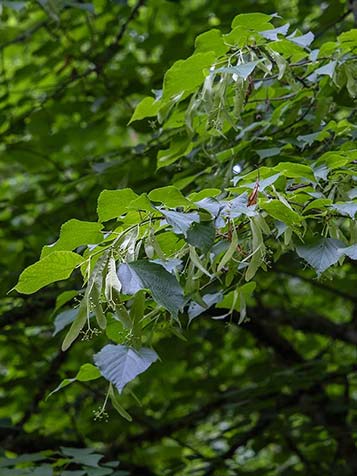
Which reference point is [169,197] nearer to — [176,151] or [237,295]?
[237,295]

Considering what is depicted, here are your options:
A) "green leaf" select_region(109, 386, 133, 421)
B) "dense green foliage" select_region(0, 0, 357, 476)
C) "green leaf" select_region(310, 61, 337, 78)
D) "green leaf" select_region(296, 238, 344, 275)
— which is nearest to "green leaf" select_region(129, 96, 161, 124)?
"dense green foliage" select_region(0, 0, 357, 476)

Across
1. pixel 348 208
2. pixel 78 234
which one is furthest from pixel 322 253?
pixel 78 234

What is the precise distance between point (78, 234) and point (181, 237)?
12 cm

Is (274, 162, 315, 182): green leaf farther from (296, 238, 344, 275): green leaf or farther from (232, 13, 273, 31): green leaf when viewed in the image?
(232, 13, 273, 31): green leaf

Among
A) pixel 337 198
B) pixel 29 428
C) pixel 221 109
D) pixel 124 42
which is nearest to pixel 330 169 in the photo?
pixel 337 198

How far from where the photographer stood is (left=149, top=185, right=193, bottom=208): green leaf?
80 cm

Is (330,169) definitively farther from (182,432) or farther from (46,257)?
(182,432)

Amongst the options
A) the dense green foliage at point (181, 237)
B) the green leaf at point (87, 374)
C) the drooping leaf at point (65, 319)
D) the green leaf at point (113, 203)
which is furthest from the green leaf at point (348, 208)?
the drooping leaf at point (65, 319)

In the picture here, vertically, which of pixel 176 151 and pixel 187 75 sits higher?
pixel 187 75

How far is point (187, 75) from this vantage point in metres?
0.99

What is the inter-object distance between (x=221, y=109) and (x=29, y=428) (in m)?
1.68

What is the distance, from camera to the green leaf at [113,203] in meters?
0.81

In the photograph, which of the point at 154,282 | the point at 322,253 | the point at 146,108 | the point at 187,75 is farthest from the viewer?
the point at 146,108

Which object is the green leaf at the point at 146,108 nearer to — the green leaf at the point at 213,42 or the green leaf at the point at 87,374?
the green leaf at the point at 213,42
